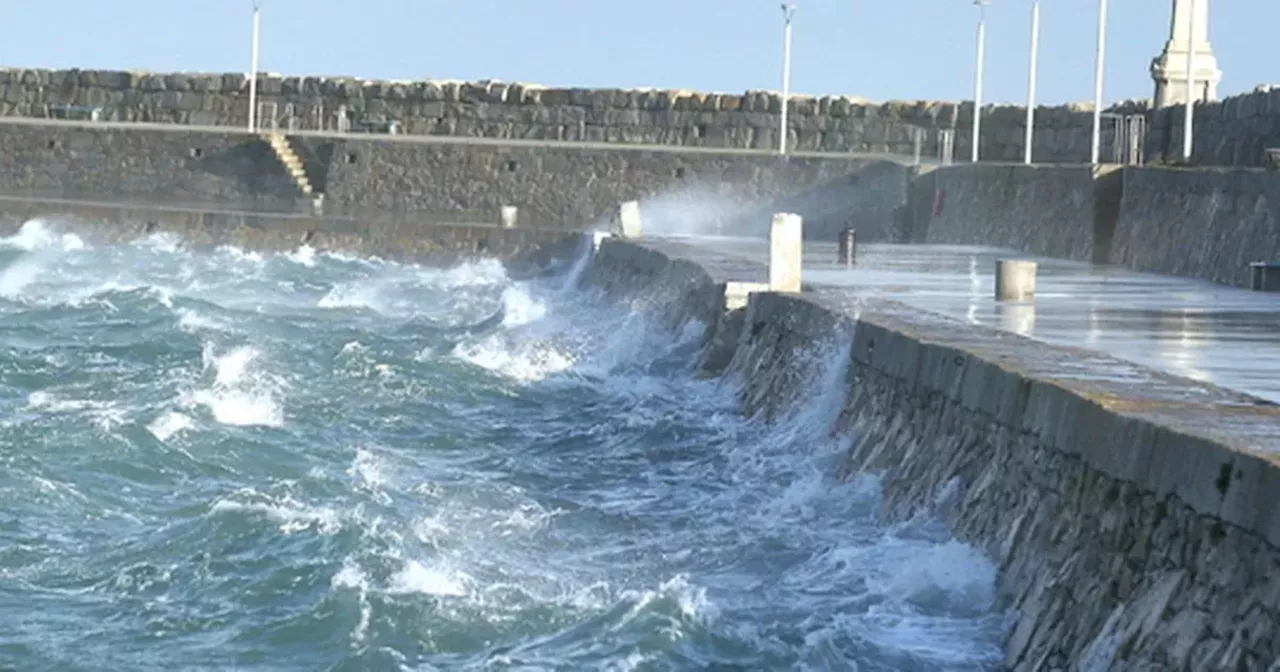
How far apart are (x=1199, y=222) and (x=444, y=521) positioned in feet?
36.8

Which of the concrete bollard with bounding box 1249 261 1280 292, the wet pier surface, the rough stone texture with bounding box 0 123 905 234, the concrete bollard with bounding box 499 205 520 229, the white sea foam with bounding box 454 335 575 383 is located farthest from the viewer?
the rough stone texture with bounding box 0 123 905 234

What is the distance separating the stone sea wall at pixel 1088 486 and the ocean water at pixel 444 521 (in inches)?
10.2

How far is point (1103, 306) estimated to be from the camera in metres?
19.2

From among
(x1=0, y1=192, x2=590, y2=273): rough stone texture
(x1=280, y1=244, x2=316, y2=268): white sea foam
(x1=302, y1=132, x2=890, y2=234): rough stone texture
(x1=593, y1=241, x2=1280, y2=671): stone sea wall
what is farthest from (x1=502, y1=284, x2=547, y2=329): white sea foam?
(x1=593, y1=241, x2=1280, y2=671): stone sea wall

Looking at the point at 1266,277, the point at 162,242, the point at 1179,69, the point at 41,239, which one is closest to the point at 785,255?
the point at 1266,277

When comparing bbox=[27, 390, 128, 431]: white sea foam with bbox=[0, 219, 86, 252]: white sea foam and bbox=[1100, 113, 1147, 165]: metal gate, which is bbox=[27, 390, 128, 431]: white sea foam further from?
bbox=[0, 219, 86, 252]: white sea foam

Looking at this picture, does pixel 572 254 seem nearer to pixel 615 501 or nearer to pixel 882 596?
pixel 615 501

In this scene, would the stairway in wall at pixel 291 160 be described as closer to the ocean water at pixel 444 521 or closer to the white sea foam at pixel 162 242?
the white sea foam at pixel 162 242

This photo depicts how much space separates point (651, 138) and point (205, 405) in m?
28.5

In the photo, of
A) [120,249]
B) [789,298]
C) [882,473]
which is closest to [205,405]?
[789,298]

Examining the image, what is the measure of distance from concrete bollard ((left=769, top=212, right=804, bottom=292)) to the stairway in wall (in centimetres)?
2731

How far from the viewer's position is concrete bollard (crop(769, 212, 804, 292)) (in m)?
20.7

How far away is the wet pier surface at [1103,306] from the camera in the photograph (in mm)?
13945

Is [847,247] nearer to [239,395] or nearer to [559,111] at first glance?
[239,395]
